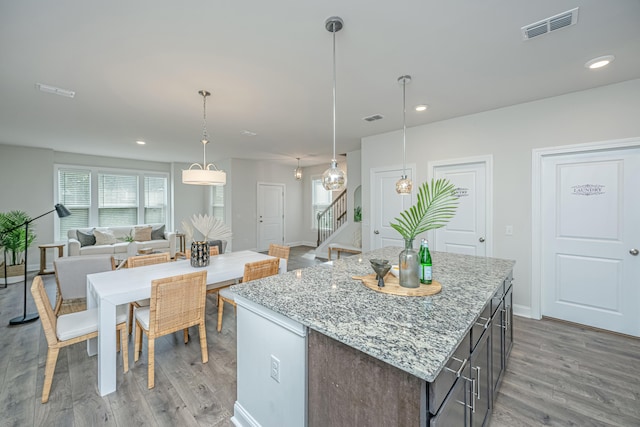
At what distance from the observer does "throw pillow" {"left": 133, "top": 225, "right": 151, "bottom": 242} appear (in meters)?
6.50

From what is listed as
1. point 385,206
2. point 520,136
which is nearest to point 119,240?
point 385,206

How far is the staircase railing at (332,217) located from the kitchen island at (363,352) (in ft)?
18.8

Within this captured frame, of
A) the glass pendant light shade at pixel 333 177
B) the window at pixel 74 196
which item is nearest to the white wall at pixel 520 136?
the glass pendant light shade at pixel 333 177

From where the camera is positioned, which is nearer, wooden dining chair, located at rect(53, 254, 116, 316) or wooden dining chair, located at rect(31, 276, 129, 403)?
wooden dining chair, located at rect(31, 276, 129, 403)

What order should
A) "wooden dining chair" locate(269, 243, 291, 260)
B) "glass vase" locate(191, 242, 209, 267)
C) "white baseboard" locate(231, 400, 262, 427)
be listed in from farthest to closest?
"wooden dining chair" locate(269, 243, 291, 260) < "glass vase" locate(191, 242, 209, 267) < "white baseboard" locate(231, 400, 262, 427)

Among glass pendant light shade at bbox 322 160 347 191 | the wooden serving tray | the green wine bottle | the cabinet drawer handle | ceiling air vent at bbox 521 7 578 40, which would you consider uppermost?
ceiling air vent at bbox 521 7 578 40

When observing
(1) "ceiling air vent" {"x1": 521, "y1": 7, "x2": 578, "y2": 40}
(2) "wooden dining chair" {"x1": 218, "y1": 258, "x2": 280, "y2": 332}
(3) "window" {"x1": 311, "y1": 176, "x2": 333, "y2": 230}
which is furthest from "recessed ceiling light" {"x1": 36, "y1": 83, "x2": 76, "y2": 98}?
(3) "window" {"x1": 311, "y1": 176, "x2": 333, "y2": 230}

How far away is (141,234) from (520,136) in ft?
25.4

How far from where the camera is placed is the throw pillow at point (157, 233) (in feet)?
22.1

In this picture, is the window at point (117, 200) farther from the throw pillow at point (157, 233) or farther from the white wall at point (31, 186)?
the throw pillow at point (157, 233)

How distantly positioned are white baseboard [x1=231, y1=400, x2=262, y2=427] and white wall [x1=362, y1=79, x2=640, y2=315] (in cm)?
350

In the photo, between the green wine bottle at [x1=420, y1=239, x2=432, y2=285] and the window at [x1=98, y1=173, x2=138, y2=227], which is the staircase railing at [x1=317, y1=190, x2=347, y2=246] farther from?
the green wine bottle at [x1=420, y1=239, x2=432, y2=285]

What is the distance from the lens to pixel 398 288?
1.64m

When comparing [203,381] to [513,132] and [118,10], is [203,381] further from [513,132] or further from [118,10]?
[513,132]
